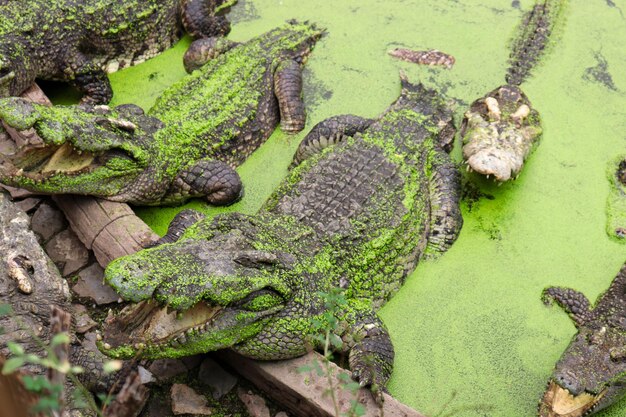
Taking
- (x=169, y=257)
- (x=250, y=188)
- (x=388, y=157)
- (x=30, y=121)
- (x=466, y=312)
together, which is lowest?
(x=466, y=312)

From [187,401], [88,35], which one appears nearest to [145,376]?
[187,401]

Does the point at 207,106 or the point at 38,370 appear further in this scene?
the point at 207,106

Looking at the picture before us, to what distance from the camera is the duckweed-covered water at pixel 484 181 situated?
3.53 metres

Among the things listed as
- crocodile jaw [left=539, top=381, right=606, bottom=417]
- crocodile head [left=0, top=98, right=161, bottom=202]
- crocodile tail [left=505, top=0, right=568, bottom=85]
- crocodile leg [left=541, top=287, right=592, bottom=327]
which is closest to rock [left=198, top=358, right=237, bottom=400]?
crocodile head [left=0, top=98, right=161, bottom=202]

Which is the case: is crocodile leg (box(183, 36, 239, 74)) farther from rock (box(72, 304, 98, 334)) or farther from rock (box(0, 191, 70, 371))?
rock (box(72, 304, 98, 334))

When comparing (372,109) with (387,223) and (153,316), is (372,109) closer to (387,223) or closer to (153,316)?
(387,223)

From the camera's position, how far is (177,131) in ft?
13.7

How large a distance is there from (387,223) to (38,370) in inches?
78.1

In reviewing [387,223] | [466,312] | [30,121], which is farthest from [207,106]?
[466,312]

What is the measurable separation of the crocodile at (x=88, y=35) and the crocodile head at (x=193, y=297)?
234 centimetres

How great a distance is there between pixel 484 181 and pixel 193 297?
8.09 feet

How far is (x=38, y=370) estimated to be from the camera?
290 cm

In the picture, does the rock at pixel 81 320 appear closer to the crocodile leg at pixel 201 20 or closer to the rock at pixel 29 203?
the rock at pixel 29 203

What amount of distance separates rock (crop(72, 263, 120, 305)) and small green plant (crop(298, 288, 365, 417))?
1391 millimetres
